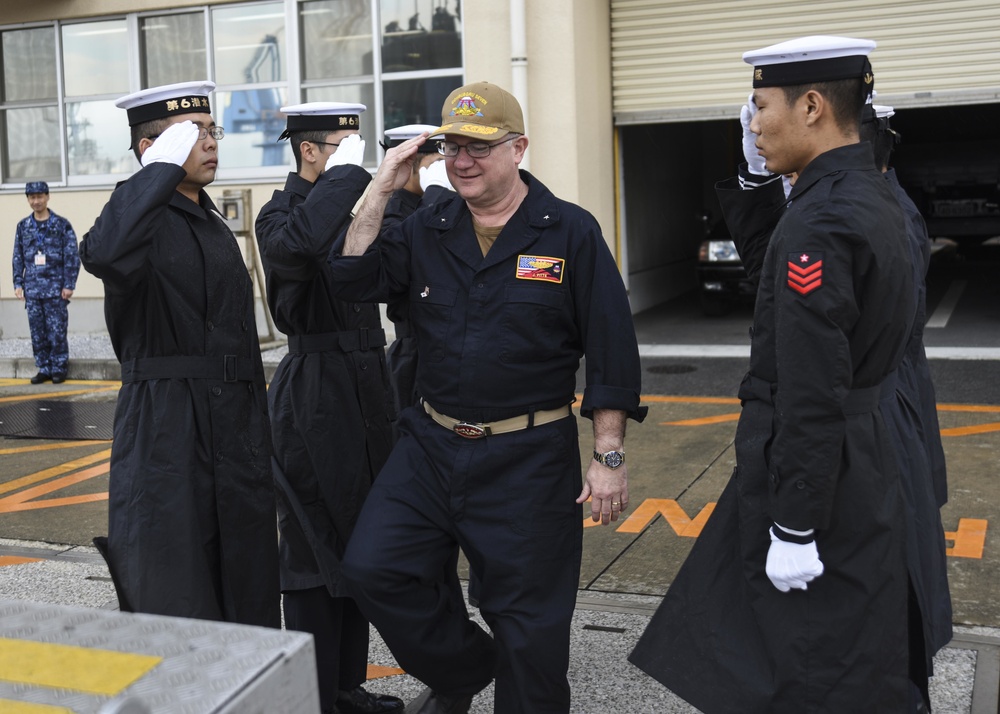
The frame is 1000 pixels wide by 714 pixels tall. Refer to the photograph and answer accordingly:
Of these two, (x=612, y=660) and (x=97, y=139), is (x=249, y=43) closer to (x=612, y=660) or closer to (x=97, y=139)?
(x=97, y=139)

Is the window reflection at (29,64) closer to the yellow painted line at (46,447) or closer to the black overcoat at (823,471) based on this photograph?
the yellow painted line at (46,447)

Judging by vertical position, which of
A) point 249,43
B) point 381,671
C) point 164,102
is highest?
point 249,43

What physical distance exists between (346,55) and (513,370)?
391 inches

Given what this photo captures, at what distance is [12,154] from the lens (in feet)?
46.3

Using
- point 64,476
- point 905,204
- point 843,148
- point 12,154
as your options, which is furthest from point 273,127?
point 843,148

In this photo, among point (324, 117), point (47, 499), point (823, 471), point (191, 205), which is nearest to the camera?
point (823, 471)

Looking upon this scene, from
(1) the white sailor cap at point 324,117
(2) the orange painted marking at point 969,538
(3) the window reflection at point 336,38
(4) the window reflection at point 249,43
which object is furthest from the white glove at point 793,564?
(4) the window reflection at point 249,43

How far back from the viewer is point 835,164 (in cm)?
Answer: 281

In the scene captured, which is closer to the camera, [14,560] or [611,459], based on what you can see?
[611,459]

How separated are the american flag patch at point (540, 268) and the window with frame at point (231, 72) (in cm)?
863

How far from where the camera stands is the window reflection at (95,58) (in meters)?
13.4

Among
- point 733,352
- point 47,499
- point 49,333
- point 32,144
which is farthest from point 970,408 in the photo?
point 32,144

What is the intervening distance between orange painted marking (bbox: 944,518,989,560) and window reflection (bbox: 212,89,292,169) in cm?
904

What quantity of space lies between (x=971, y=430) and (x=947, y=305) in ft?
23.9
